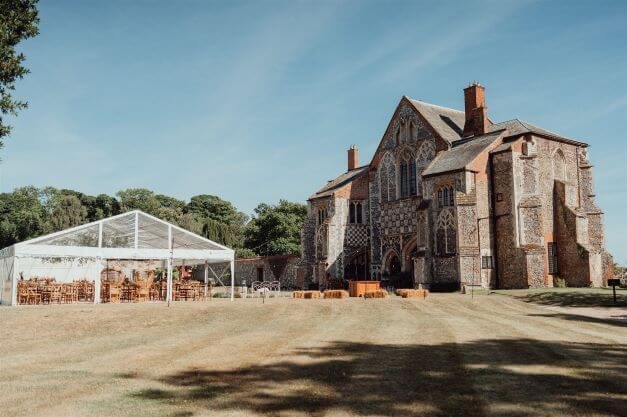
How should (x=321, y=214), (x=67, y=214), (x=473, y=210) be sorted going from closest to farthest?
(x=473, y=210)
(x=321, y=214)
(x=67, y=214)

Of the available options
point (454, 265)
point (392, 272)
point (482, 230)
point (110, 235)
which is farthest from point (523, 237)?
point (110, 235)

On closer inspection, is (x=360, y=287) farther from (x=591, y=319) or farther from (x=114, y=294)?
(x=591, y=319)

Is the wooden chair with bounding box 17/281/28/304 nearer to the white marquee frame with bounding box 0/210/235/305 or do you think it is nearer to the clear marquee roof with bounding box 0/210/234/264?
the white marquee frame with bounding box 0/210/235/305

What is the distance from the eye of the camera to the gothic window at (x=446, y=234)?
31422 millimetres

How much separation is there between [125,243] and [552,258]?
2429 centimetres

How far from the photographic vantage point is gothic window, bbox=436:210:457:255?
31422mm

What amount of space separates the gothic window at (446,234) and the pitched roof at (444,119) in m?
5.90

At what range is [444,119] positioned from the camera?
38.8 metres

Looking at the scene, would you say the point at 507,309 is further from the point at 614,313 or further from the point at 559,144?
the point at 559,144

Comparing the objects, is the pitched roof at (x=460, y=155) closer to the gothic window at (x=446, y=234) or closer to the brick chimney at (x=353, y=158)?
the gothic window at (x=446, y=234)

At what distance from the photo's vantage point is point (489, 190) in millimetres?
32406

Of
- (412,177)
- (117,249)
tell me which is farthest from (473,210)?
(117,249)

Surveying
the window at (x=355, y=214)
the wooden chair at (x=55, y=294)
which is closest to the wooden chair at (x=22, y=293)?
the wooden chair at (x=55, y=294)

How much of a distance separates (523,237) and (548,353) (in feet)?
75.2
